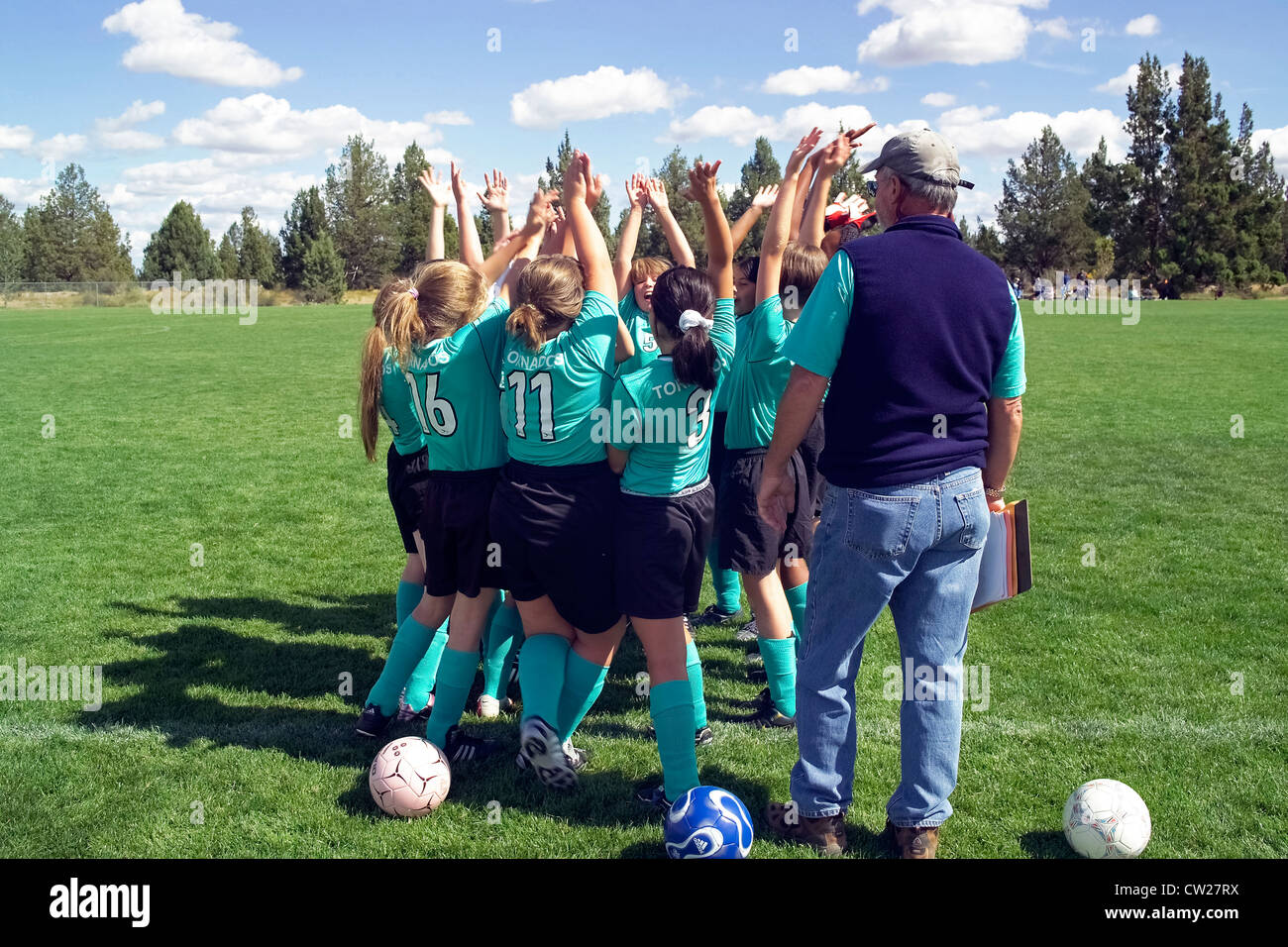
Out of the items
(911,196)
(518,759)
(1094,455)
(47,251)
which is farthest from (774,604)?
(47,251)

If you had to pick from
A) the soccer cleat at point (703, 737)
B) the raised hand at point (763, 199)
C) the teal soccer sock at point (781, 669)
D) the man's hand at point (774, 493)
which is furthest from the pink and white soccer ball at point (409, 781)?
the raised hand at point (763, 199)

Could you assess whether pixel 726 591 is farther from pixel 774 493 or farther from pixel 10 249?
pixel 10 249

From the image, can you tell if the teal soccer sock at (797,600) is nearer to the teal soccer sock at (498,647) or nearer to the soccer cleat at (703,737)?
the soccer cleat at (703,737)

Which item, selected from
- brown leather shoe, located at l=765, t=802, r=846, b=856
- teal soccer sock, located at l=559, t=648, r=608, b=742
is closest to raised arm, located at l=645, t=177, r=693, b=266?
teal soccer sock, located at l=559, t=648, r=608, b=742

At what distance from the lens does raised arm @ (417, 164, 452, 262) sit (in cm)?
520

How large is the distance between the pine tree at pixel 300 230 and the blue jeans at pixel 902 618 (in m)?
73.2

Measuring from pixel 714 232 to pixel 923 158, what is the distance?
1.18 metres

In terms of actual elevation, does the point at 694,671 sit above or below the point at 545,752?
above

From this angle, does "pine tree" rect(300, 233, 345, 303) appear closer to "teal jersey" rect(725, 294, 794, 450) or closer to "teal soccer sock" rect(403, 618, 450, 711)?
"teal soccer sock" rect(403, 618, 450, 711)

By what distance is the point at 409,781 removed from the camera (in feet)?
12.5

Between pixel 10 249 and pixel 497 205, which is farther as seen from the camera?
pixel 10 249
